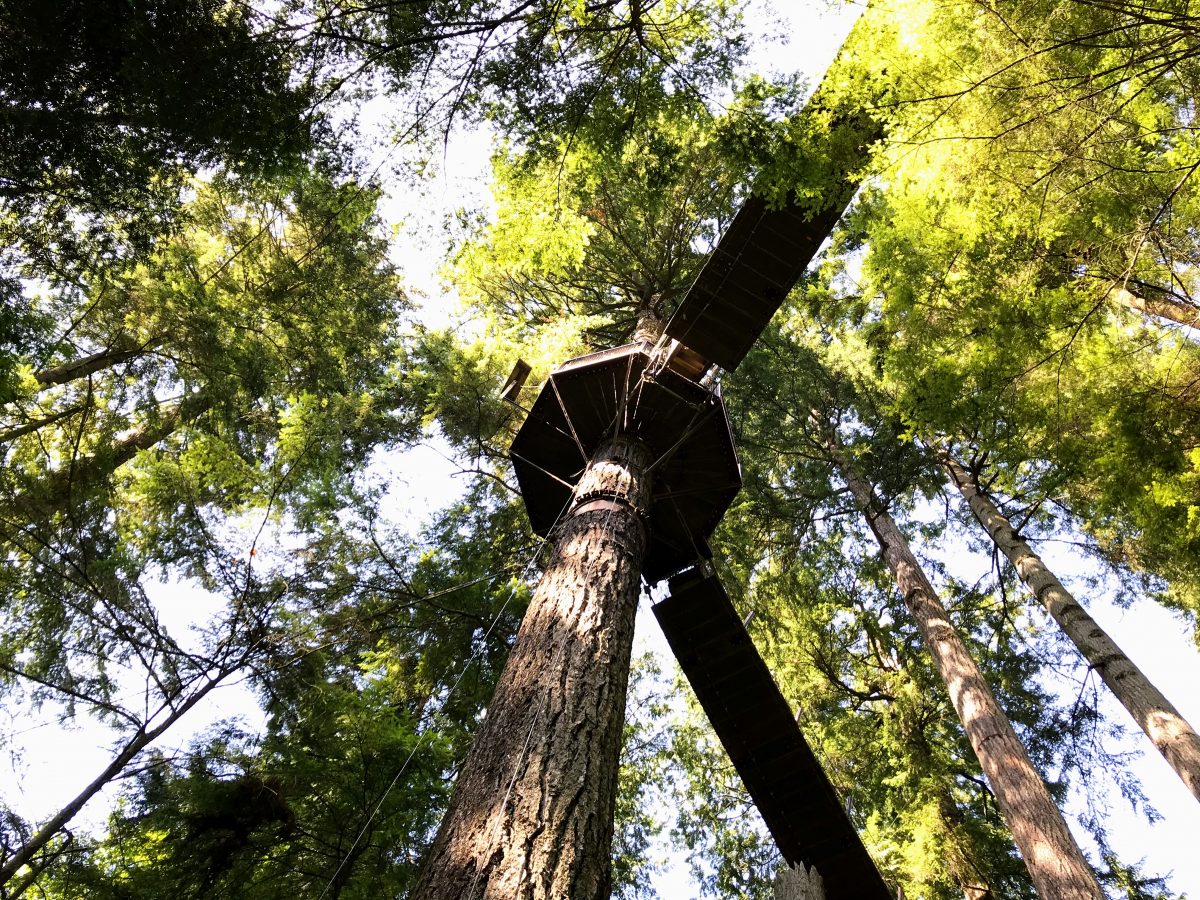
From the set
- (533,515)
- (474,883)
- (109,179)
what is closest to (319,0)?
(109,179)

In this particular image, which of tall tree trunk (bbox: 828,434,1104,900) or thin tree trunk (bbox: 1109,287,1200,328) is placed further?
thin tree trunk (bbox: 1109,287,1200,328)

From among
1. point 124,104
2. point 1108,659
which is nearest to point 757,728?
point 1108,659

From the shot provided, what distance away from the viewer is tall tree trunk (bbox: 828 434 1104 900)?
5.45 m

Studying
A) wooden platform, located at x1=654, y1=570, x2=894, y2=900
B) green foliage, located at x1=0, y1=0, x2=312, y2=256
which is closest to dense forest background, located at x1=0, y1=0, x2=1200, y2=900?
green foliage, located at x1=0, y1=0, x2=312, y2=256

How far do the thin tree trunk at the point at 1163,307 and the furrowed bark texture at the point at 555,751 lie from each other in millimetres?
5829

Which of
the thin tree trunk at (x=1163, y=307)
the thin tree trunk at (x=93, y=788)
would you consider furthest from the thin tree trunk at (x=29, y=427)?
the thin tree trunk at (x=1163, y=307)

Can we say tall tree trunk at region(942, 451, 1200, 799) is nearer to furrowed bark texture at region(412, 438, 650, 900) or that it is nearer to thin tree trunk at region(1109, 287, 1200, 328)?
thin tree trunk at region(1109, 287, 1200, 328)

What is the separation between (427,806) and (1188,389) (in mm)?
7915

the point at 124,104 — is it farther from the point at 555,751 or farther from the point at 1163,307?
the point at 1163,307

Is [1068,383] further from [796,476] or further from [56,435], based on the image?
[56,435]

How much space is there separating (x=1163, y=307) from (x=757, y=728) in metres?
6.38

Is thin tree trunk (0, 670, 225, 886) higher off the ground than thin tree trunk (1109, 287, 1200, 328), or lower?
lower

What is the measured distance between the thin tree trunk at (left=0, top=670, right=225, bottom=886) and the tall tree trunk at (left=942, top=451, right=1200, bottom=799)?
820 cm

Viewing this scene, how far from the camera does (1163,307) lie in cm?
712
